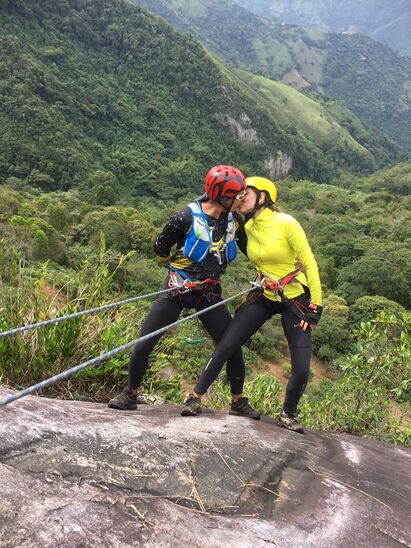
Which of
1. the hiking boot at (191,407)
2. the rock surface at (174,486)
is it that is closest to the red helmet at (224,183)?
the hiking boot at (191,407)

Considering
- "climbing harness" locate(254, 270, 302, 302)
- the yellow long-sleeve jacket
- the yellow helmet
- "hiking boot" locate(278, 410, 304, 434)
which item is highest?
the yellow helmet

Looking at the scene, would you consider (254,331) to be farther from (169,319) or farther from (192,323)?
(192,323)

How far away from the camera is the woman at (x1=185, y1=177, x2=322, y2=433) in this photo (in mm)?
3707

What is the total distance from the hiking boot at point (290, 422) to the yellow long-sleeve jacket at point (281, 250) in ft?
3.20

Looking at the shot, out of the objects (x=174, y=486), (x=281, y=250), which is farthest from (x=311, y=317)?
(x=174, y=486)

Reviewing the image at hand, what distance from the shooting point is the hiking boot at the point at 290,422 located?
3.86 meters

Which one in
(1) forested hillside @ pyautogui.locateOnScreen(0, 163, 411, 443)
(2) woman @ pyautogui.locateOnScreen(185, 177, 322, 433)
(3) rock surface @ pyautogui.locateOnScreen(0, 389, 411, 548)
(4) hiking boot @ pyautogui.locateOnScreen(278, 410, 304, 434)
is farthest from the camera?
(1) forested hillside @ pyautogui.locateOnScreen(0, 163, 411, 443)

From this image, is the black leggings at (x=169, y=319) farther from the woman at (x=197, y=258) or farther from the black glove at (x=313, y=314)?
the black glove at (x=313, y=314)

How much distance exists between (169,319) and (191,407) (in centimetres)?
67

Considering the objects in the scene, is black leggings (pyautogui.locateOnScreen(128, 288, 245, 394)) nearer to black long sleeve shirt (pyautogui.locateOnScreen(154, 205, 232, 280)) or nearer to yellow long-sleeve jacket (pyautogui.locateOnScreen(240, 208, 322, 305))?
black long sleeve shirt (pyautogui.locateOnScreen(154, 205, 232, 280))

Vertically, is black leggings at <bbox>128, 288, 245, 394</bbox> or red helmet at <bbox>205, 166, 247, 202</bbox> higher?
red helmet at <bbox>205, 166, 247, 202</bbox>

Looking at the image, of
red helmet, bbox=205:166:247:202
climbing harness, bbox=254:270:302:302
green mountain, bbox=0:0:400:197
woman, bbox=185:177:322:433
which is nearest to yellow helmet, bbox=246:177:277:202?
woman, bbox=185:177:322:433

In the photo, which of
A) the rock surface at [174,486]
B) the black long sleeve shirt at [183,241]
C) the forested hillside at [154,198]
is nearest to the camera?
the rock surface at [174,486]

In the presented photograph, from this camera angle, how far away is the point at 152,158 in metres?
97.7
